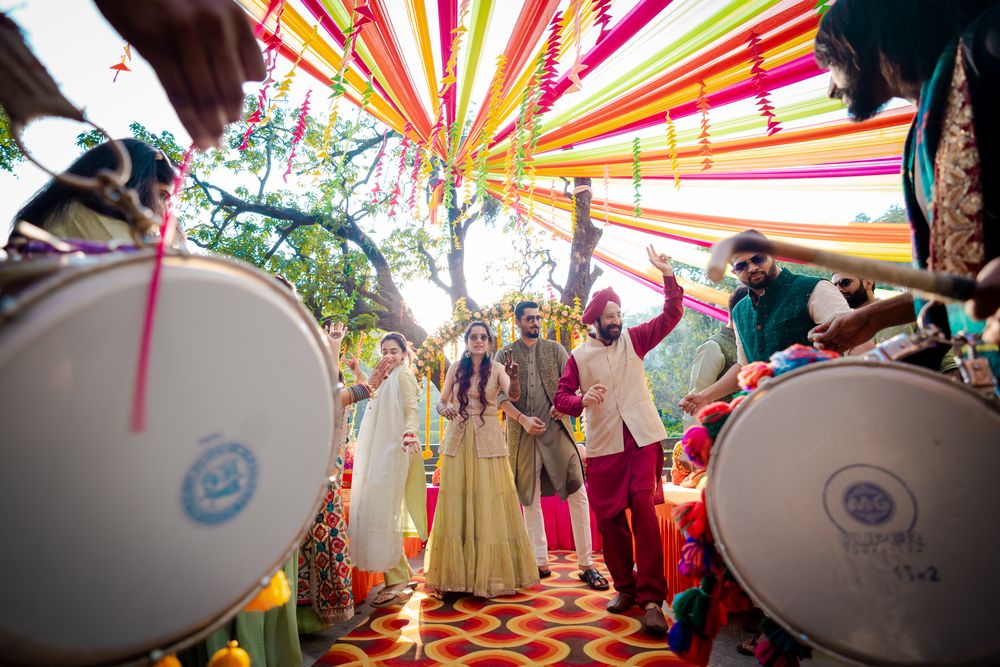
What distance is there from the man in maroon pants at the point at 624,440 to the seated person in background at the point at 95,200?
1972 millimetres

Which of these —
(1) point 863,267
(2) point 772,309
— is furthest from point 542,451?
(1) point 863,267

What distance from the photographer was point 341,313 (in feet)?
26.0

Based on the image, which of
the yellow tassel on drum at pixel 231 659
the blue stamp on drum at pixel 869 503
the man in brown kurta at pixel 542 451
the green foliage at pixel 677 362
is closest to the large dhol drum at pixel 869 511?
the blue stamp on drum at pixel 869 503

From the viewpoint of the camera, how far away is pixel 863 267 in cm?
82

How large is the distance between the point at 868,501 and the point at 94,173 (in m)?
1.89

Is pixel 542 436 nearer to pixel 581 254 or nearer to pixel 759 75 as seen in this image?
pixel 759 75

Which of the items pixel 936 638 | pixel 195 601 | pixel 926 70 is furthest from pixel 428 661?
pixel 926 70

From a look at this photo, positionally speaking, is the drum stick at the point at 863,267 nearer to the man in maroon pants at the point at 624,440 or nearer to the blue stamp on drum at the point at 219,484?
the blue stamp on drum at the point at 219,484

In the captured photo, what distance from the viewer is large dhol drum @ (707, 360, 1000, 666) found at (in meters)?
0.78

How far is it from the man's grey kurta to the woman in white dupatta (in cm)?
69

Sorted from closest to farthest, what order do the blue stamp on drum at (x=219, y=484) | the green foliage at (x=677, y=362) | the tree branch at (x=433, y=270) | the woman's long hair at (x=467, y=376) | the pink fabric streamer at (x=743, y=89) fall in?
1. the blue stamp on drum at (x=219, y=484)
2. the pink fabric streamer at (x=743, y=89)
3. the woman's long hair at (x=467, y=376)
4. the tree branch at (x=433, y=270)
5. the green foliage at (x=677, y=362)

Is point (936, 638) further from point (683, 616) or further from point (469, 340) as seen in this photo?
point (469, 340)

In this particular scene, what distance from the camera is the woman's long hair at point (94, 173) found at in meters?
1.33

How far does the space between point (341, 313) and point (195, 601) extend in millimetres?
7515
